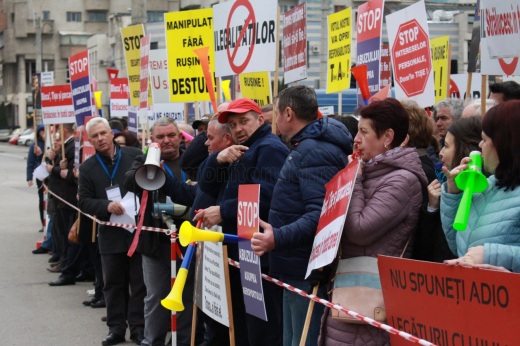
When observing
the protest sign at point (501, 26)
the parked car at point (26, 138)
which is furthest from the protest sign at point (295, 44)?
the parked car at point (26, 138)

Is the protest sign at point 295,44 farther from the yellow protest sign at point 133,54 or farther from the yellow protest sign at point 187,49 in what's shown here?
the yellow protest sign at point 133,54

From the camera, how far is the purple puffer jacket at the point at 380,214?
387cm

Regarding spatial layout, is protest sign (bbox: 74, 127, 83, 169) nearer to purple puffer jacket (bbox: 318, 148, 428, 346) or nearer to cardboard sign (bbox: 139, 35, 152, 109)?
cardboard sign (bbox: 139, 35, 152, 109)

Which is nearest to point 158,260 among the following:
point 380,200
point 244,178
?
point 244,178

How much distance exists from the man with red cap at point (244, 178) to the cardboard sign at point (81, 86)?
252 inches

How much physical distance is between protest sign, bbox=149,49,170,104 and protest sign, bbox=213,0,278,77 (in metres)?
3.78

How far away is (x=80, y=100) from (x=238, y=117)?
695 centimetres

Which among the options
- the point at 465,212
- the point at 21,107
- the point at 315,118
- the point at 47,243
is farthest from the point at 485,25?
the point at 21,107

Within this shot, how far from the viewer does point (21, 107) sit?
79.6m

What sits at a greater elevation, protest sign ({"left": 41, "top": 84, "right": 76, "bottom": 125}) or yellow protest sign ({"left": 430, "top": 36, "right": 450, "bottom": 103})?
yellow protest sign ({"left": 430, "top": 36, "right": 450, "bottom": 103})

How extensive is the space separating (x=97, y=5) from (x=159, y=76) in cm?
7173

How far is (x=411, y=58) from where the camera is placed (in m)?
8.70

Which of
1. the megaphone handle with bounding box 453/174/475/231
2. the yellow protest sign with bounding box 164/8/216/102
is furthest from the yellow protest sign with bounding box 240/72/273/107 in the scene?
the megaphone handle with bounding box 453/174/475/231

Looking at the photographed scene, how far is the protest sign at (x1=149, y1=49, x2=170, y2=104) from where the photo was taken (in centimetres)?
1191
